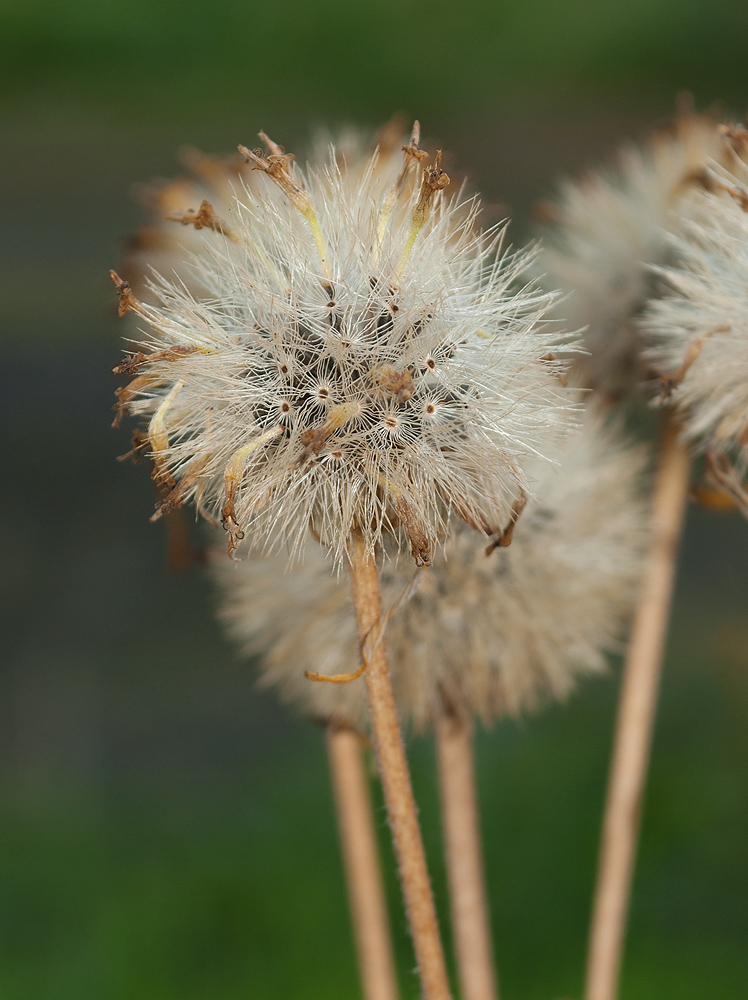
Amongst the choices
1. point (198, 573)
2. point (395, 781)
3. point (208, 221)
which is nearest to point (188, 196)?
point (208, 221)

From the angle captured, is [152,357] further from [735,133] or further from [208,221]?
[735,133]

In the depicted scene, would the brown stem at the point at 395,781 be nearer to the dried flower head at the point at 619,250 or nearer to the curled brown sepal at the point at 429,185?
the curled brown sepal at the point at 429,185

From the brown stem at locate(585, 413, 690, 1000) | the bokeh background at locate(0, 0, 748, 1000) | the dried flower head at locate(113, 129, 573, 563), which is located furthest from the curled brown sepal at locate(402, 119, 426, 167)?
the bokeh background at locate(0, 0, 748, 1000)

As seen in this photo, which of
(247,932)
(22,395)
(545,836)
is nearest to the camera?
(247,932)

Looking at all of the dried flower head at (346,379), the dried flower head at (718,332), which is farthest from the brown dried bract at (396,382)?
the dried flower head at (718,332)

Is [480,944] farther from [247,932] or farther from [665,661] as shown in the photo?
[665,661]

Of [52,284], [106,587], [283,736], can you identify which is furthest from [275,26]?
[283,736]

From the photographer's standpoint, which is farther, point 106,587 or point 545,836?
point 106,587
